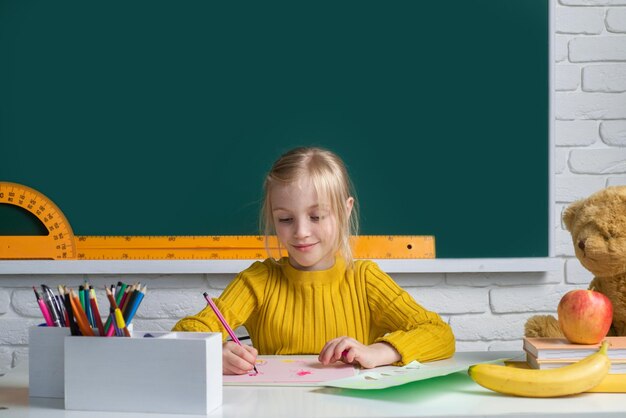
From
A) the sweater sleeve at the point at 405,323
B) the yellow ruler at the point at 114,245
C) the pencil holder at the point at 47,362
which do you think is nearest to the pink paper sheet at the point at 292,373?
the sweater sleeve at the point at 405,323

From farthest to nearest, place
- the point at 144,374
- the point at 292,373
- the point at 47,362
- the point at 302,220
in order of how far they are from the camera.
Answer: the point at 302,220, the point at 292,373, the point at 47,362, the point at 144,374

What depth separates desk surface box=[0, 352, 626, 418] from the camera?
3.03 feet

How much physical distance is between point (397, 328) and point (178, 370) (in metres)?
0.69

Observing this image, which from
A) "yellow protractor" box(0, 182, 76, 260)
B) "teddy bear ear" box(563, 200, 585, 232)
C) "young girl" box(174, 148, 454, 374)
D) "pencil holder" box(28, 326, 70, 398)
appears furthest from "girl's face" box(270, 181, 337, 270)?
"yellow protractor" box(0, 182, 76, 260)

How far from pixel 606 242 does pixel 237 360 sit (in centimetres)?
61

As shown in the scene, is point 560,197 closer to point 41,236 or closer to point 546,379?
point 546,379

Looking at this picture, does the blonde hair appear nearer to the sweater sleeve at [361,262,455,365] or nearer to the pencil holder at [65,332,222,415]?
the sweater sleeve at [361,262,455,365]

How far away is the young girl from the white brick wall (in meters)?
0.48

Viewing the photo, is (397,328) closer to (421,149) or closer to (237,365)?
(237,365)

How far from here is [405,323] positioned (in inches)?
58.9

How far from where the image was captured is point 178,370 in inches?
37.1

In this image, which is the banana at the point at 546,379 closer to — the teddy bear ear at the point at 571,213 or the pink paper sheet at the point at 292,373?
the pink paper sheet at the point at 292,373

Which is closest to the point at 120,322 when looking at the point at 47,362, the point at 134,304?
the point at 134,304

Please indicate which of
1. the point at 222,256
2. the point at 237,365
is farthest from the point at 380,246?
the point at 237,365
